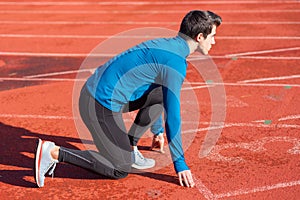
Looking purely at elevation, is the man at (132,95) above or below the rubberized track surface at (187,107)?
above

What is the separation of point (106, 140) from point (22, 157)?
136 cm

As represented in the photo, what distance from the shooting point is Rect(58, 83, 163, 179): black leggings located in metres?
5.12

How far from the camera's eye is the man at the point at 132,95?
4.75 meters

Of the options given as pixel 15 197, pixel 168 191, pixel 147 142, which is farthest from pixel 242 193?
pixel 15 197

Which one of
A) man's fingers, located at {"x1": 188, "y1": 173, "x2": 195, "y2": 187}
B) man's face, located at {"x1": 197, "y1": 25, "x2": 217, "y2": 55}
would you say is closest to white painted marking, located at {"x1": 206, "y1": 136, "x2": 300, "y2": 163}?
man's fingers, located at {"x1": 188, "y1": 173, "x2": 195, "y2": 187}

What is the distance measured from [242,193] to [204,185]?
0.41 m

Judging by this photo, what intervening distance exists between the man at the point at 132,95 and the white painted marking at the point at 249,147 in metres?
0.83

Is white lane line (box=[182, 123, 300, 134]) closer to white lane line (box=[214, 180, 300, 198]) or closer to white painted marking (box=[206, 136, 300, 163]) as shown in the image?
white painted marking (box=[206, 136, 300, 163])

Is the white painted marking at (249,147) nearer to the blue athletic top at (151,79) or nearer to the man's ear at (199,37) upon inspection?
the blue athletic top at (151,79)

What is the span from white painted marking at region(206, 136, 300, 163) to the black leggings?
1080 millimetres

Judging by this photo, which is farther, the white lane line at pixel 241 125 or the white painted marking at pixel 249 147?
the white lane line at pixel 241 125

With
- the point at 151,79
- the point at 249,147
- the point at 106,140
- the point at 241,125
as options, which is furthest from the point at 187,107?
the point at 151,79

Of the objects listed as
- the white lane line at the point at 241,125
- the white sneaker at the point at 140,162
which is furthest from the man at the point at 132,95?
the white lane line at the point at 241,125

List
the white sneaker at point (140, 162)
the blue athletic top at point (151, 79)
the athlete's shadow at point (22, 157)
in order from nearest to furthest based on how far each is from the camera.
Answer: the blue athletic top at point (151, 79), the athlete's shadow at point (22, 157), the white sneaker at point (140, 162)
